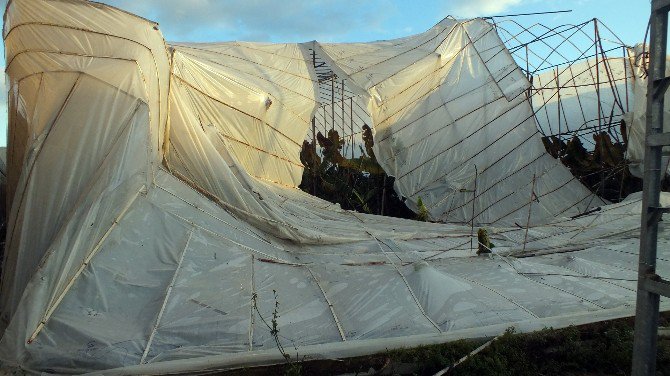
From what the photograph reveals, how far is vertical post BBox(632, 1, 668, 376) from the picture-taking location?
6.52 ft

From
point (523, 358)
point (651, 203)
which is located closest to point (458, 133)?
point (523, 358)

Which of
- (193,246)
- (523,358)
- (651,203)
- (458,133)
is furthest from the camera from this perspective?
(458,133)

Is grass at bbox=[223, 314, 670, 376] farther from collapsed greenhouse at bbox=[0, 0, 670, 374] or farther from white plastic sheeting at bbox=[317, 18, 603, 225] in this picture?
white plastic sheeting at bbox=[317, 18, 603, 225]

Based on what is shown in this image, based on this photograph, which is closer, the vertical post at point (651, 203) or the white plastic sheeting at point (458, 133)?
the vertical post at point (651, 203)

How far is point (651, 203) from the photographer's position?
200cm

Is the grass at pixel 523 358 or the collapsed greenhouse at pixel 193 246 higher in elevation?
the collapsed greenhouse at pixel 193 246

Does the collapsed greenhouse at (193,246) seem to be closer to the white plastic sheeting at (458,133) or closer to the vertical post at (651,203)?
the vertical post at (651,203)

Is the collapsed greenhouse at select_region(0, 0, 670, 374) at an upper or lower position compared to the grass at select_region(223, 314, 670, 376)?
upper

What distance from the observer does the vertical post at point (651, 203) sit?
199 cm

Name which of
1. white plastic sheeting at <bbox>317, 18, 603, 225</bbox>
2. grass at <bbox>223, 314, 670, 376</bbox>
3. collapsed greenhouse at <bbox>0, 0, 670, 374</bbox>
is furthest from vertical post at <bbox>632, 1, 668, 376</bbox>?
white plastic sheeting at <bbox>317, 18, 603, 225</bbox>

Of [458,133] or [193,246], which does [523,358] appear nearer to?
[193,246]

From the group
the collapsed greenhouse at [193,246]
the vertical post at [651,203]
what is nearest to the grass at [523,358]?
the collapsed greenhouse at [193,246]

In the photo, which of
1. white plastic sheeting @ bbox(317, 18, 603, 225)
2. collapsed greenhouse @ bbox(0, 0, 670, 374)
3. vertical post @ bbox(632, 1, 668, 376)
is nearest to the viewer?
vertical post @ bbox(632, 1, 668, 376)

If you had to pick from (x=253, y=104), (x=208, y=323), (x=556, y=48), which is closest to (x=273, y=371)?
(x=208, y=323)
